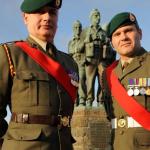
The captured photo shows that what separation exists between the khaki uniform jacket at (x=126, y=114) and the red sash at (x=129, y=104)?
35 mm

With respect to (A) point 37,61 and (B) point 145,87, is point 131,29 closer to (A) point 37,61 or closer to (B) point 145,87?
(B) point 145,87

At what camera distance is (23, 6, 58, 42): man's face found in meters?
3.20

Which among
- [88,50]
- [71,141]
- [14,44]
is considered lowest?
[71,141]

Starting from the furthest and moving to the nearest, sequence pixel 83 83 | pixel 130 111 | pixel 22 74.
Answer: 1. pixel 83 83
2. pixel 130 111
3. pixel 22 74

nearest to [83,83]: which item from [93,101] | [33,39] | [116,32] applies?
[93,101]

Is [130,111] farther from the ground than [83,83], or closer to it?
closer to it

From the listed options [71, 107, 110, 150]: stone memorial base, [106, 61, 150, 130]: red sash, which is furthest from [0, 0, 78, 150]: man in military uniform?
[71, 107, 110, 150]: stone memorial base

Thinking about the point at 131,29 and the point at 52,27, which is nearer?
the point at 52,27

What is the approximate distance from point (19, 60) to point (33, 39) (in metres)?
0.20

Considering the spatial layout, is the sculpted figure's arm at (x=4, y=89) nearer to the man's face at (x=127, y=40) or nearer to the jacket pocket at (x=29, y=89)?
the jacket pocket at (x=29, y=89)

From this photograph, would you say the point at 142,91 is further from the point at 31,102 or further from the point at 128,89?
the point at 31,102

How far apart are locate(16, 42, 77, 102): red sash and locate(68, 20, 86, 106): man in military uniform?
7.85 m

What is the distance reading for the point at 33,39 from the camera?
3295 millimetres

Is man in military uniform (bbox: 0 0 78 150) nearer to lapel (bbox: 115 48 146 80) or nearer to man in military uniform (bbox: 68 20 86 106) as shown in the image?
lapel (bbox: 115 48 146 80)
